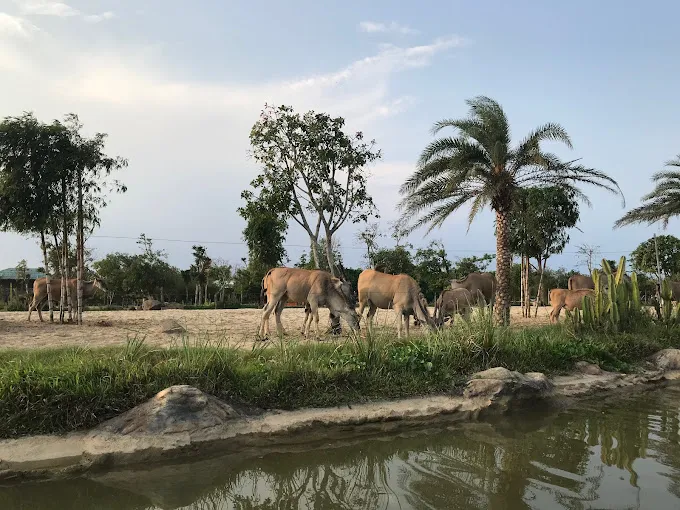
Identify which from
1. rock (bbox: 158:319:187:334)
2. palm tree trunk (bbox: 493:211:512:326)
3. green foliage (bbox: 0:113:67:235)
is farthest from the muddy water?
green foliage (bbox: 0:113:67:235)

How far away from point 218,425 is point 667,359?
8549 mm

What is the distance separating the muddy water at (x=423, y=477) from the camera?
4.39m

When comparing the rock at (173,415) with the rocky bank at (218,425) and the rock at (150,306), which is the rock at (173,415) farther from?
the rock at (150,306)

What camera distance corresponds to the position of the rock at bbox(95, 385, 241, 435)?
5.68 m

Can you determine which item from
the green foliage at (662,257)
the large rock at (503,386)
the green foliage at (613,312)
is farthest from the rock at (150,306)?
the green foliage at (662,257)

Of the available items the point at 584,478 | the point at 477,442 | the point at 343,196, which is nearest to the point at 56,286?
the point at 343,196

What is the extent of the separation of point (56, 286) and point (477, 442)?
16.0 m

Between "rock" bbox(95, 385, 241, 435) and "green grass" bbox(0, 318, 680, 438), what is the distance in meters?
0.27

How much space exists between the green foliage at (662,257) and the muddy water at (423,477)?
3562 centimetres

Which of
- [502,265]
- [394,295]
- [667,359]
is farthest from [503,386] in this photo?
[502,265]

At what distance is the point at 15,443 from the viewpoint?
17.4ft

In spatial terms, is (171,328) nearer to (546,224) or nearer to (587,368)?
(587,368)

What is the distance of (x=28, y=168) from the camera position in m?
14.6

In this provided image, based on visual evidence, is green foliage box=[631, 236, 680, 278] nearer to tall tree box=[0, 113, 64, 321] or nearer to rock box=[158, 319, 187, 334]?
rock box=[158, 319, 187, 334]
